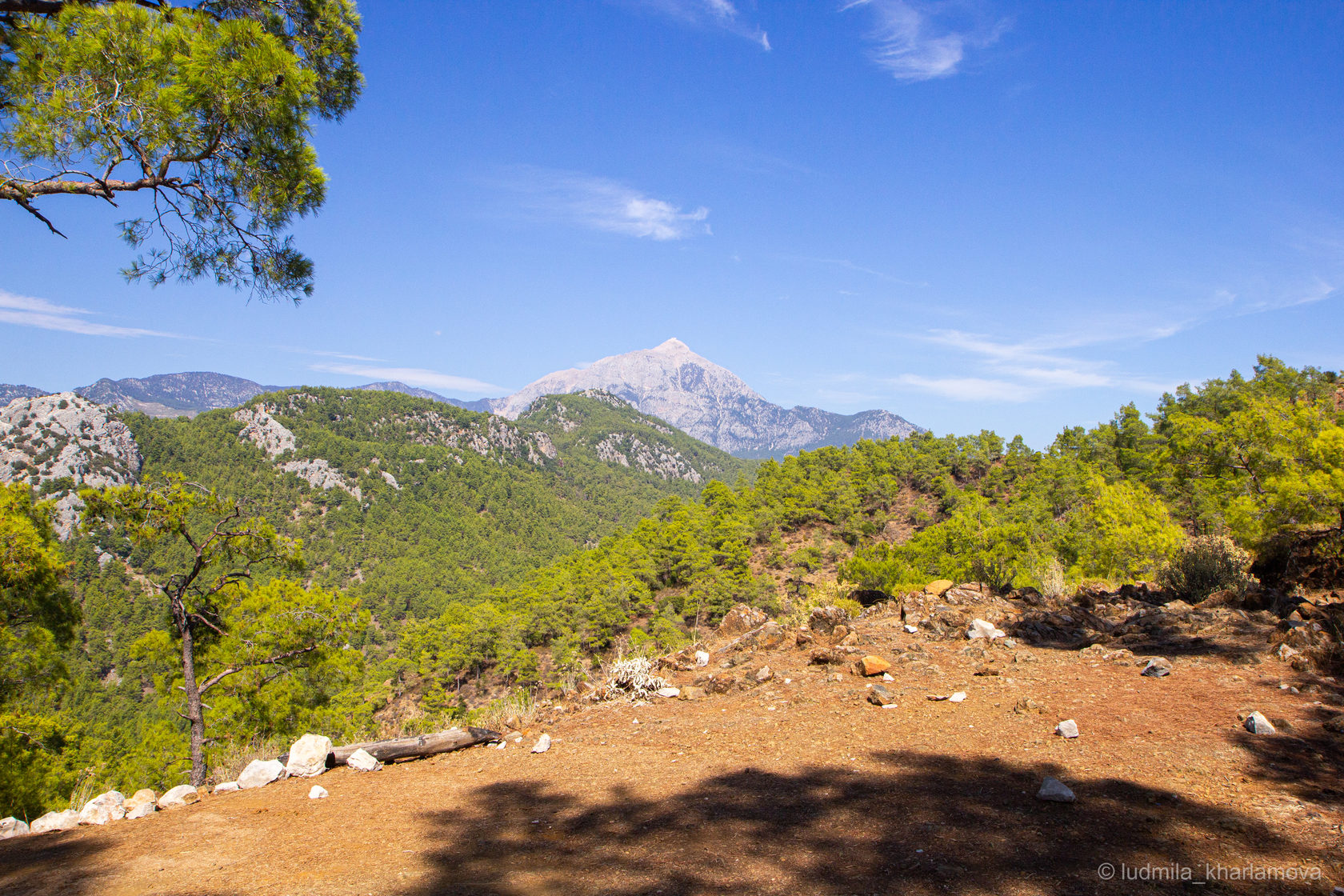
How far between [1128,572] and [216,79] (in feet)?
76.2

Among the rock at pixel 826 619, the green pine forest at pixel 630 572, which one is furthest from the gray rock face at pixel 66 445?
the rock at pixel 826 619

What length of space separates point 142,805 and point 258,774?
85cm

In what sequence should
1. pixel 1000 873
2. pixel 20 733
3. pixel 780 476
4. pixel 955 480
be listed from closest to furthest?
pixel 1000 873, pixel 20 733, pixel 955 480, pixel 780 476

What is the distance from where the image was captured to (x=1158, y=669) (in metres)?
6.43

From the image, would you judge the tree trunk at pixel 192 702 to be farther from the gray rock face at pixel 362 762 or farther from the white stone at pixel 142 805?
the gray rock face at pixel 362 762

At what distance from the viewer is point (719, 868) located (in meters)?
3.36

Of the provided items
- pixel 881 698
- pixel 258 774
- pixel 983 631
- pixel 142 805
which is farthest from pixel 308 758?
pixel 983 631

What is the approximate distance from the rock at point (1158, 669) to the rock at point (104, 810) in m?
9.93

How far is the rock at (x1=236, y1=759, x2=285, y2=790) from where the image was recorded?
18.2ft

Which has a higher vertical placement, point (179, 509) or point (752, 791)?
point (179, 509)

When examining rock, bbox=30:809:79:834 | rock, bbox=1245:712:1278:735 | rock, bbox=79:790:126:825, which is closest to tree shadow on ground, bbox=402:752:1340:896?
rock, bbox=1245:712:1278:735

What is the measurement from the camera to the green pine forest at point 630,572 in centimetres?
1267

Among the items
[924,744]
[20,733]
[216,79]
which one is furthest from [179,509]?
[924,744]

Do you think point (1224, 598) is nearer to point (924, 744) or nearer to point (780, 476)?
point (924, 744)
